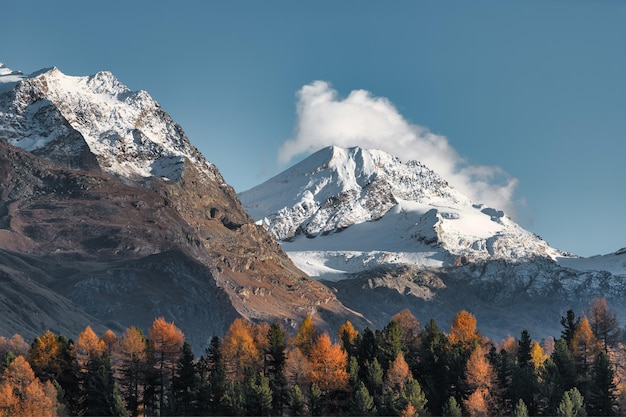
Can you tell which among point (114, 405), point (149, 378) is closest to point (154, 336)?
point (149, 378)

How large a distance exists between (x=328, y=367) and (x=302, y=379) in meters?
4.53

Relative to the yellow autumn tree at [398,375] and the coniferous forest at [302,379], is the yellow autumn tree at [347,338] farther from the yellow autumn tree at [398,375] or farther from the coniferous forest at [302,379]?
the yellow autumn tree at [398,375]

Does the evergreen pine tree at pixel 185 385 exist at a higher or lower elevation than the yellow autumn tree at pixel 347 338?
lower

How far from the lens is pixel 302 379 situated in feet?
486

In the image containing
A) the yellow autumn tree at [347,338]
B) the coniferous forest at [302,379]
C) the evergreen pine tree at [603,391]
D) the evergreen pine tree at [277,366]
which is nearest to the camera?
the coniferous forest at [302,379]

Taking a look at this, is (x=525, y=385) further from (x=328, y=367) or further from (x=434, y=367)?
(x=328, y=367)

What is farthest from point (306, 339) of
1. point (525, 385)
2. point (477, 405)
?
point (525, 385)

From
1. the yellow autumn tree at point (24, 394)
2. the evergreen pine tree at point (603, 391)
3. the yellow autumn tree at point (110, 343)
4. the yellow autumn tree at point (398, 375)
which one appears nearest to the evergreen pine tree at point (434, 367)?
the yellow autumn tree at point (398, 375)

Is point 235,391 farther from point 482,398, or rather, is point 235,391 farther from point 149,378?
point 482,398

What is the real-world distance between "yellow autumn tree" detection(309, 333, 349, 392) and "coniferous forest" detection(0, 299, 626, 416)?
0.50ft

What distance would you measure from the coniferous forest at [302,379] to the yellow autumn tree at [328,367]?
153mm

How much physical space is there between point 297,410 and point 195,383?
52.3 feet

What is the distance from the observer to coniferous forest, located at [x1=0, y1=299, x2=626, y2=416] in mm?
138875

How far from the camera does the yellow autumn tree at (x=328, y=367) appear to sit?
5792 inches
